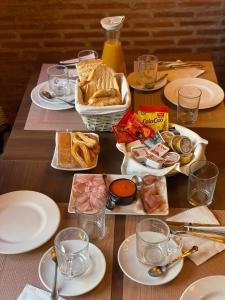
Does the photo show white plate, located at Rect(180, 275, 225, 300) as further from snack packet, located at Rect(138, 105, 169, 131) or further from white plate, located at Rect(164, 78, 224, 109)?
white plate, located at Rect(164, 78, 224, 109)

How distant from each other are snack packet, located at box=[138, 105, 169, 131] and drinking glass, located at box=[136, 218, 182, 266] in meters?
0.41

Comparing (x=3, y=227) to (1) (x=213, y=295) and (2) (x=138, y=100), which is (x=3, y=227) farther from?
(2) (x=138, y=100)

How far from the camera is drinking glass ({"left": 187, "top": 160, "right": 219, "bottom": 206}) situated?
121 centimetres

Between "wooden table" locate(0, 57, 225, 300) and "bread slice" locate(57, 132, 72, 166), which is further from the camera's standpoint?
"bread slice" locate(57, 132, 72, 166)

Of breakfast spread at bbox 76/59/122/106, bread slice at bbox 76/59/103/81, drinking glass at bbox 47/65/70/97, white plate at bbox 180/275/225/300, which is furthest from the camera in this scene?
drinking glass at bbox 47/65/70/97

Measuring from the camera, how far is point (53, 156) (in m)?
1.39

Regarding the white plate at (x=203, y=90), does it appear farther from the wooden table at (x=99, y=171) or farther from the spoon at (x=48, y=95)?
the spoon at (x=48, y=95)

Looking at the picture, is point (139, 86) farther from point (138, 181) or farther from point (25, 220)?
point (25, 220)

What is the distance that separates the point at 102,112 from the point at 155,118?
183 millimetres

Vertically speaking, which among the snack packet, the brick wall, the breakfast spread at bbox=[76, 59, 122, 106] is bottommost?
the brick wall

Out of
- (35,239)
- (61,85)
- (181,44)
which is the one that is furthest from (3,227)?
(181,44)

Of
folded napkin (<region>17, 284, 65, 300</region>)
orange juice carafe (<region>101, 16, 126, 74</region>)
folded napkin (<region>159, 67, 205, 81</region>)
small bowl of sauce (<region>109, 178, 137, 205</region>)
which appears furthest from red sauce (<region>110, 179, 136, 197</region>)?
folded napkin (<region>159, 67, 205, 81</region>)

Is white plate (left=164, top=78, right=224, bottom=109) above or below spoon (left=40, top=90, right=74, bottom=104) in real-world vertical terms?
above

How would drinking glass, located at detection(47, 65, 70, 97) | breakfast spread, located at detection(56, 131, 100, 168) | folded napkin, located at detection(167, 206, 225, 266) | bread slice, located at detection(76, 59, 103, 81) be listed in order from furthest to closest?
drinking glass, located at detection(47, 65, 70, 97) < bread slice, located at detection(76, 59, 103, 81) < breakfast spread, located at detection(56, 131, 100, 168) < folded napkin, located at detection(167, 206, 225, 266)
